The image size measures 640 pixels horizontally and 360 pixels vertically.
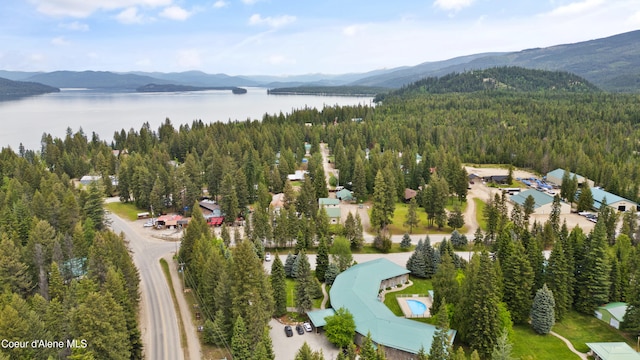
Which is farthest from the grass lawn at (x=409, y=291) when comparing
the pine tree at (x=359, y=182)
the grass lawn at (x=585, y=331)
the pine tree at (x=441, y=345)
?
the pine tree at (x=359, y=182)

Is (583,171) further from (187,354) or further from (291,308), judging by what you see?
(187,354)

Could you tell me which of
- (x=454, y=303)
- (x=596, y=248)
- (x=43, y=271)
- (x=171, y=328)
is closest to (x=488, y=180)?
(x=596, y=248)

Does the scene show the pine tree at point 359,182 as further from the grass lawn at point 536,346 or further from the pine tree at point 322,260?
the grass lawn at point 536,346

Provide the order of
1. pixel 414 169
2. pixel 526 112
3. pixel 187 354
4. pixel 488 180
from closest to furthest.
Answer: pixel 187 354, pixel 414 169, pixel 488 180, pixel 526 112

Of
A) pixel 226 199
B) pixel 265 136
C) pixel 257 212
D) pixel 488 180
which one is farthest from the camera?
pixel 265 136

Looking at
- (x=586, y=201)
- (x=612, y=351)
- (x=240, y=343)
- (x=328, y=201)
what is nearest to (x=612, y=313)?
(x=612, y=351)

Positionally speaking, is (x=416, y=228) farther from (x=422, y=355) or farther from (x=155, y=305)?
(x=155, y=305)
